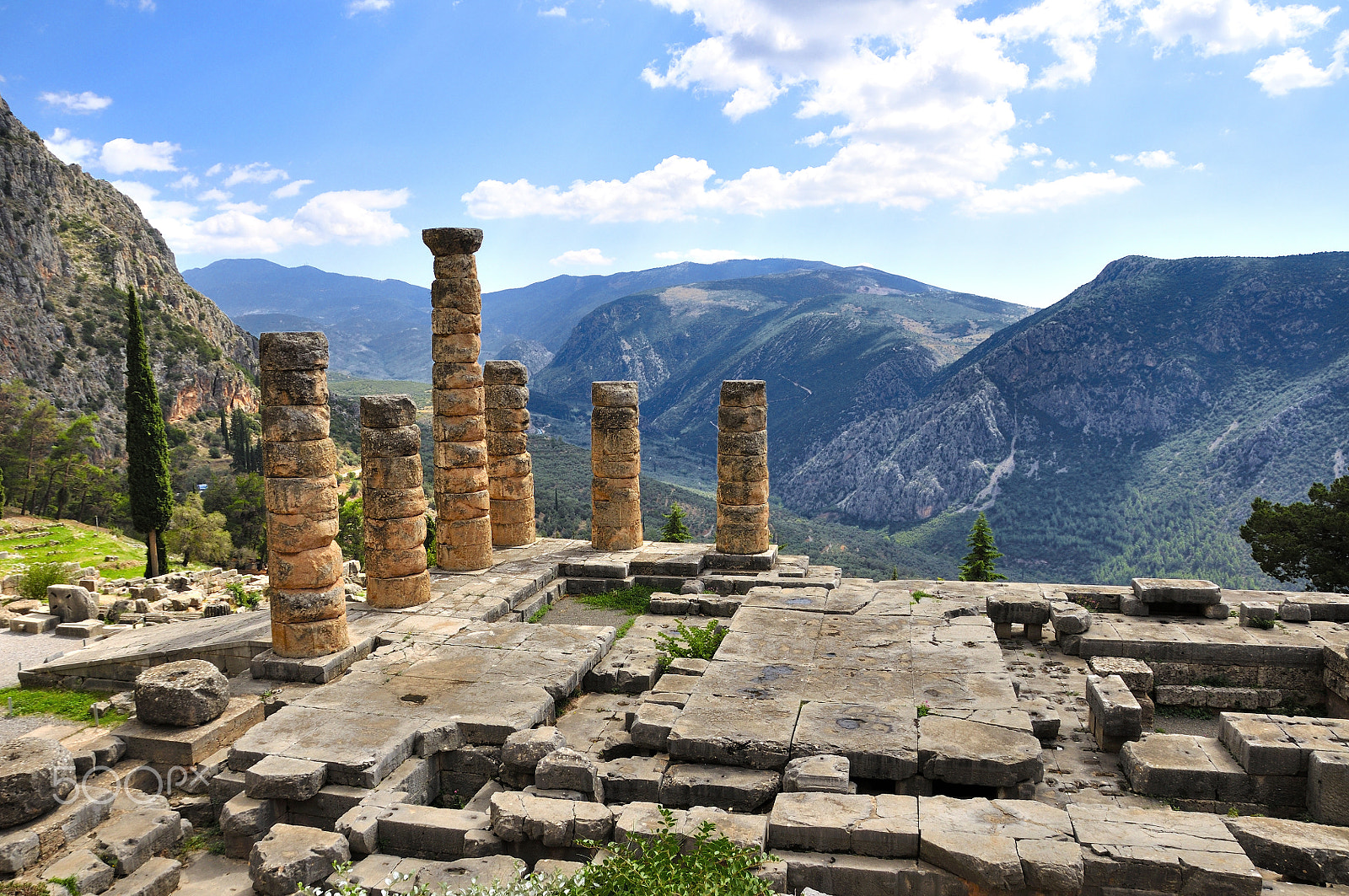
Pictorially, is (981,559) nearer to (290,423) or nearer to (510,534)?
(510,534)

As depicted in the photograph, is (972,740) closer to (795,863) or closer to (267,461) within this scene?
(795,863)

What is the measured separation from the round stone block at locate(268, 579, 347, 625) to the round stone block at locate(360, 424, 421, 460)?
2.75 m

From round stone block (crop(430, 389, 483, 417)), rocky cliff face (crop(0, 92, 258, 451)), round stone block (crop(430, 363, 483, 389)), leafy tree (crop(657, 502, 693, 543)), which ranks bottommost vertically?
leafy tree (crop(657, 502, 693, 543))

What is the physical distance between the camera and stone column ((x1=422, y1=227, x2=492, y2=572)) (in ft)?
54.6

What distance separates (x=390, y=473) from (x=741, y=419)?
292 inches

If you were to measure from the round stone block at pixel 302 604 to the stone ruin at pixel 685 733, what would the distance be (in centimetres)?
4

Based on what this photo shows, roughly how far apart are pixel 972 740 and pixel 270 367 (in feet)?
33.8

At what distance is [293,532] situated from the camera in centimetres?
1185

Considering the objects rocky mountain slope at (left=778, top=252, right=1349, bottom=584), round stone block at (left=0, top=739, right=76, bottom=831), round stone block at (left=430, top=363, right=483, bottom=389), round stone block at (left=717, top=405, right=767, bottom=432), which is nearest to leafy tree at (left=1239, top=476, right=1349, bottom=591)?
round stone block at (left=717, top=405, right=767, bottom=432)

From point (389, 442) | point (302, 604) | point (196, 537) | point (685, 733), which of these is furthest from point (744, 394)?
point (196, 537)

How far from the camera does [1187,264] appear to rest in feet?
285

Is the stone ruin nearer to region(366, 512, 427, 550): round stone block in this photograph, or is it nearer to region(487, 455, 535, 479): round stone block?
region(366, 512, 427, 550): round stone block

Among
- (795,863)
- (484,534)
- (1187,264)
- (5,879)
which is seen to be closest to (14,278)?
(484,534)

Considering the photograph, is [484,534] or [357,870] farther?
[484,534]
